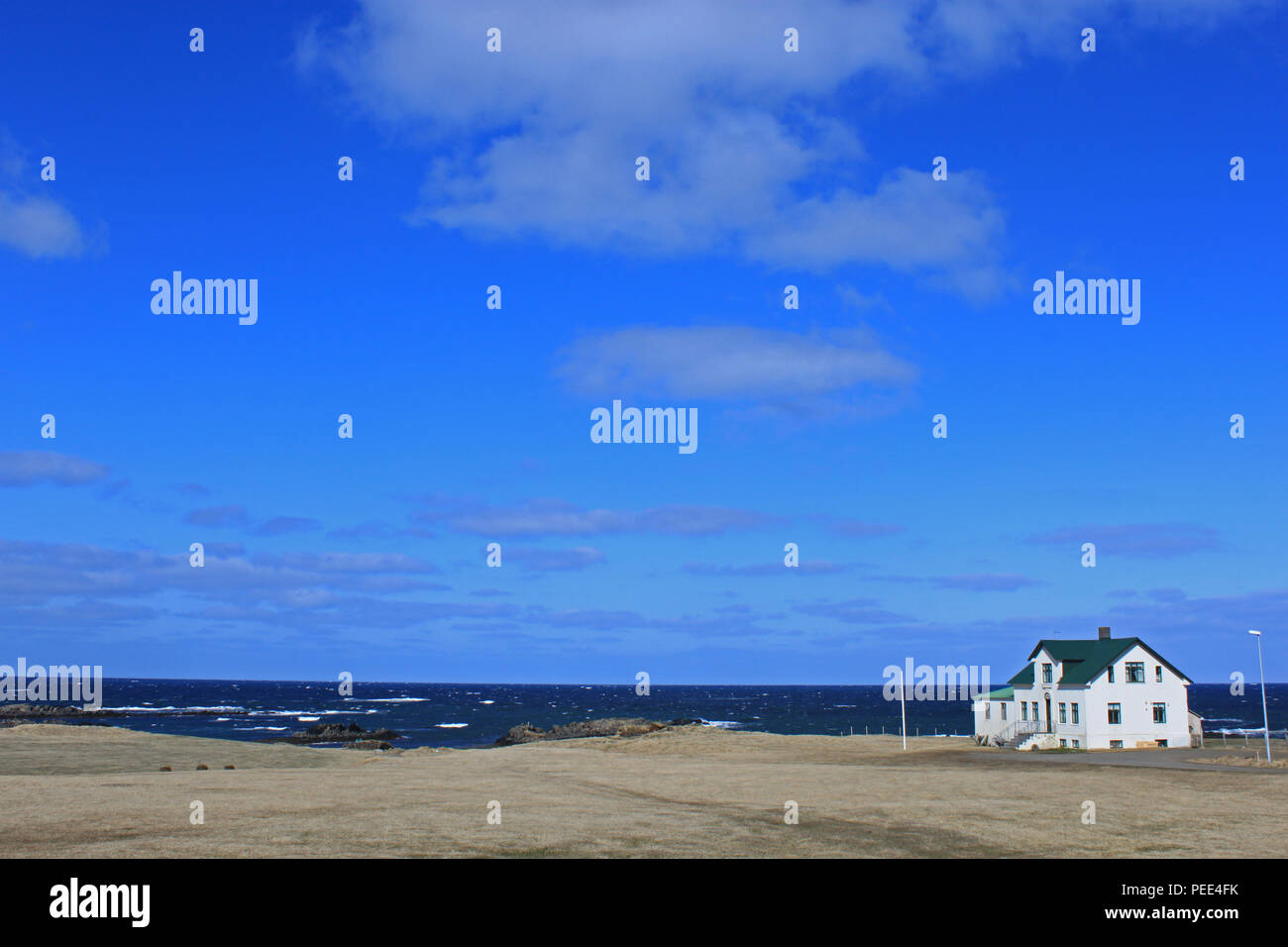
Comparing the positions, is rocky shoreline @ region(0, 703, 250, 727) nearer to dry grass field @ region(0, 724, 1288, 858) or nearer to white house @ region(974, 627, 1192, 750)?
dry grass field @ region(0, 724, 1288, 858)

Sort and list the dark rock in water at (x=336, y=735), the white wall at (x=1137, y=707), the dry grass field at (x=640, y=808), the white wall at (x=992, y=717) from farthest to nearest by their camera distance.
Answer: the dark rock in water at (x=336, y=735) → the white wall at (x=992, y=717) → the white wall at (x=1137, y=707) → the dry grass field at (x=640, y=808)

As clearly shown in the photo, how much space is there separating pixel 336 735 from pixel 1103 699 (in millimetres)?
72574

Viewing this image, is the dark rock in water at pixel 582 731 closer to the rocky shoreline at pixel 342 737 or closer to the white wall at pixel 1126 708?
the rocky shoreline at pixel 342 737

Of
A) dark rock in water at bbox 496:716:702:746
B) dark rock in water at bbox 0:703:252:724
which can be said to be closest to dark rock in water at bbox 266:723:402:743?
dark rock in water at bbox 496:716:702:746

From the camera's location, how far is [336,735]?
334 feet

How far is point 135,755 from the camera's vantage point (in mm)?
53781

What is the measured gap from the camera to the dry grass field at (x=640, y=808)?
21.1 meters

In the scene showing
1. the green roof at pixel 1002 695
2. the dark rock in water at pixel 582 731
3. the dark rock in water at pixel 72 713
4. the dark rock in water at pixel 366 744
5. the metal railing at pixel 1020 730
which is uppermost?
the green roof at pixel 1002 695

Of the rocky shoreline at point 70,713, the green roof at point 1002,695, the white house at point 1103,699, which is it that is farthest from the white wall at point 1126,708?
the rocky shoreline at point 70,713

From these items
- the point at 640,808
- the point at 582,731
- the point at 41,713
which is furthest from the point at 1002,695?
the point at 41,713

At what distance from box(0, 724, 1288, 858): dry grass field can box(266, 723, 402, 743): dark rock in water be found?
46.3 m

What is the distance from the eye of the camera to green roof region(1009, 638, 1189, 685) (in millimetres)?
61906

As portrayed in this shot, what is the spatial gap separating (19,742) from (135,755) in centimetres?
1077
